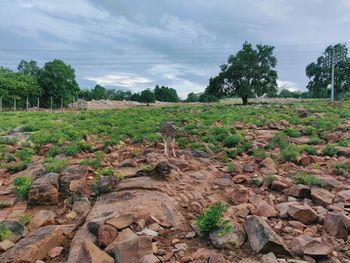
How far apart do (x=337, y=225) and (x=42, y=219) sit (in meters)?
4.56

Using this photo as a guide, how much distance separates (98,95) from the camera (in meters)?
84.9

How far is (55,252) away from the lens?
500 cm

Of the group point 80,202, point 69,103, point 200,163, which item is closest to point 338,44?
point 69,103

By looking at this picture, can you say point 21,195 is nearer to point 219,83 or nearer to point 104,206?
point 104,206

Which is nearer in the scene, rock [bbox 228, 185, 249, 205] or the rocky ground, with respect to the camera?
the rocky ground

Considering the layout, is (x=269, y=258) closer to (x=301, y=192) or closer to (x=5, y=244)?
(x=301, y=192)

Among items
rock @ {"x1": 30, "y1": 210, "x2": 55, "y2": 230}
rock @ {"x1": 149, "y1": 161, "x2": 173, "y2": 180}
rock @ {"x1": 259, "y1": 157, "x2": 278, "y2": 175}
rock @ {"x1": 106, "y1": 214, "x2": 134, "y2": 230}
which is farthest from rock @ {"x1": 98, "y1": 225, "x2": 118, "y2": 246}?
rock @ {"x1": 259, "y1": 157, "x2": 278, "y2": 175}

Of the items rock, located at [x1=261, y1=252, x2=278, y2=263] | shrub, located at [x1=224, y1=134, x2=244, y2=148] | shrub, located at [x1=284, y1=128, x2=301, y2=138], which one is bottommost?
rock, located at [x1=261, y1=252, x2=278, y2=263]

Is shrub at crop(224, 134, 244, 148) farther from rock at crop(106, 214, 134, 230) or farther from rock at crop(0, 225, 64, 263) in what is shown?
rock at crop(0, 225, 64, 263)

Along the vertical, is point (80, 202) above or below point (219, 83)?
below

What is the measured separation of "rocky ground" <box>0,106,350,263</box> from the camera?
451 cm

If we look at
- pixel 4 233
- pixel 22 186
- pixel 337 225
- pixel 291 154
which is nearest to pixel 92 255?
pixel 4 233

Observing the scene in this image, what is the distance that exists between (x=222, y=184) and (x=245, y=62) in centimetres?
4203

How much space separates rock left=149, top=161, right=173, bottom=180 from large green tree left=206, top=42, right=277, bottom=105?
40.9m
